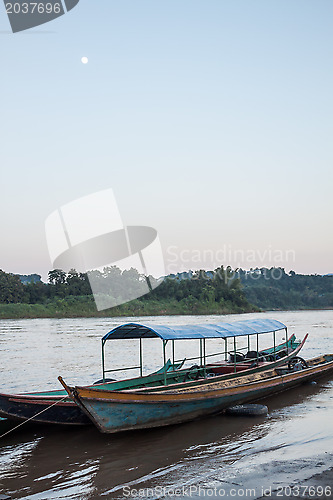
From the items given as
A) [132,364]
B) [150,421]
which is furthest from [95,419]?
[132,364]

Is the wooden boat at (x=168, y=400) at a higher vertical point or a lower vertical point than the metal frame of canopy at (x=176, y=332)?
lower

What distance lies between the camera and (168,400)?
888 centimetres

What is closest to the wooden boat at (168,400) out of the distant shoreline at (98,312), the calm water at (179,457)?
the calm water at (179,457)

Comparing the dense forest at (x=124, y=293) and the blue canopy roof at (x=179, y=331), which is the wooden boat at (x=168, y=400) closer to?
the blue canopy roof at (x=179, y=331)

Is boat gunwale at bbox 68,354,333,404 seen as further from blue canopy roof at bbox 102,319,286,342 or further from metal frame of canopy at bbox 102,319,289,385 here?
blue canopy roof at bbox 102,319,286,342

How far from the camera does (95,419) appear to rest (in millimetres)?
7973

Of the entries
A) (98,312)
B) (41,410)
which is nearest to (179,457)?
(41,410)

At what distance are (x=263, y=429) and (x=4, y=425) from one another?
4.77 metres

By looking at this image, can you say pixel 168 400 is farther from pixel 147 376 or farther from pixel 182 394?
pixel 147 376

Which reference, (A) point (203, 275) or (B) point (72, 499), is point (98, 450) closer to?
(B) point (72, 499)

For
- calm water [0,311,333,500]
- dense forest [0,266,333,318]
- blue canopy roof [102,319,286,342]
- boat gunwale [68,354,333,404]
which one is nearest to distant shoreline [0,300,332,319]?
dense forest [0,266,333,318]

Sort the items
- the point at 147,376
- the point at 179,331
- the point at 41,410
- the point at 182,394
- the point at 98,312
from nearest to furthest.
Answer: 1. the point at 41,410
2. the point at 182,394
3. the point at 179,331
4. the point at 147,376
5. the point at 98,312

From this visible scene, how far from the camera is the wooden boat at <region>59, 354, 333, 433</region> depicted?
7.94 meters

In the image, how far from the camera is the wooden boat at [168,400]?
7938mm
